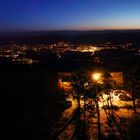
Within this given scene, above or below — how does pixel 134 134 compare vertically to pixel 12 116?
below

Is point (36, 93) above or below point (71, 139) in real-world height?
above

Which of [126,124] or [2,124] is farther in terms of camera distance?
[126,124]

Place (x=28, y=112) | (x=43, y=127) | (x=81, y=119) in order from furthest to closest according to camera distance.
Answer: (x=81, y=119) → (x=28, y=112) → (x=43, y=127)

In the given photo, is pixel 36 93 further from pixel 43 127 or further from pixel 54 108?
pixel 43 127

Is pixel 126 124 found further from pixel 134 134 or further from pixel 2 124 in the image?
pixel 2 124

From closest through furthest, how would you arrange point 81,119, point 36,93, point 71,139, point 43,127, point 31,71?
1. point 43,127
2. point 71,139
3. point 81,119
4. point 36,93
5. point 31,71

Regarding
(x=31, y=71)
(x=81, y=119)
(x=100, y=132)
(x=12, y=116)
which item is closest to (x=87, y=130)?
(x=100, y=132)

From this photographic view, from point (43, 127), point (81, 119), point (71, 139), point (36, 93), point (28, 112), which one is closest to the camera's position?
point (43, 127)

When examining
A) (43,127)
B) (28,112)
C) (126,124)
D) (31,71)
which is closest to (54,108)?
(28,112)

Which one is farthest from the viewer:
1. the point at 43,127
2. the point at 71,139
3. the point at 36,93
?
the point at 36,93
